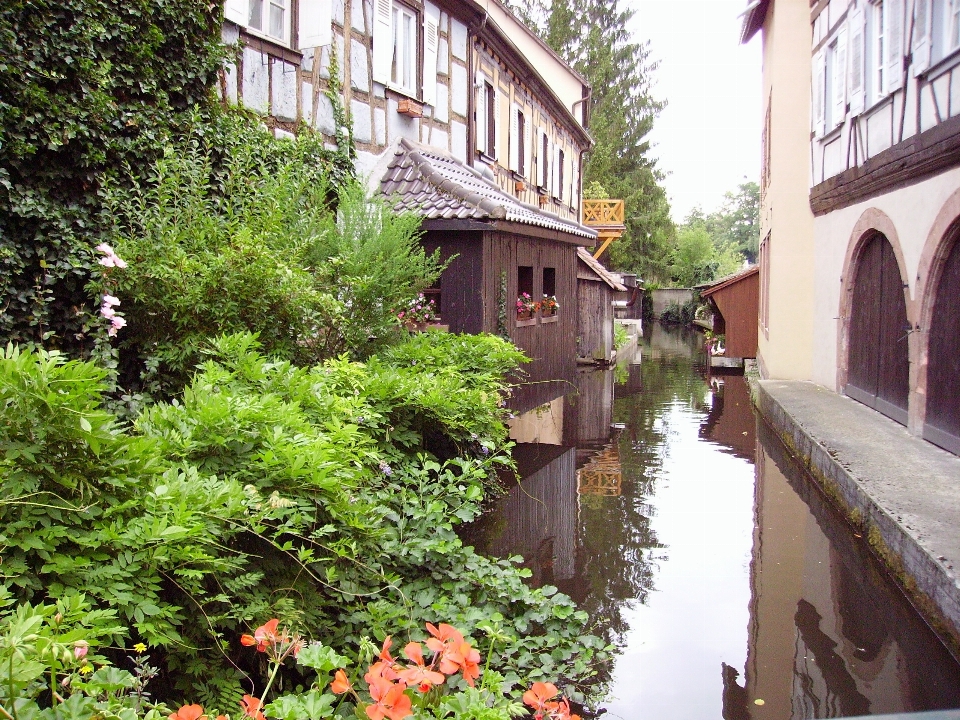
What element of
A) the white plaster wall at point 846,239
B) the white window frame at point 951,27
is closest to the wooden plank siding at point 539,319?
the white plaster wall at point 846,239

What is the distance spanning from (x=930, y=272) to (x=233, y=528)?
7218mm

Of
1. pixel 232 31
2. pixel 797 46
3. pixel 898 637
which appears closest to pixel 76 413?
pixel 898 637

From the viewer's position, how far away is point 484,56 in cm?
1377

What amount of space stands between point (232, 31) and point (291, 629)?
6390mm

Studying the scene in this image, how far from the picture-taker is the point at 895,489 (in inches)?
243

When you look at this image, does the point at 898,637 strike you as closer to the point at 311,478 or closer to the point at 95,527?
the point at 311,478

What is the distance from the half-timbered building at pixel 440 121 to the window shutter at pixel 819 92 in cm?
380

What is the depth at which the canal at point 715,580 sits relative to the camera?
403 cm

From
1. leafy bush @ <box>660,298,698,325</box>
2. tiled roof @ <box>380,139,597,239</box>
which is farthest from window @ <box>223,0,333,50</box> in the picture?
→ leafy bush @ <box>660,298,698,325</box>

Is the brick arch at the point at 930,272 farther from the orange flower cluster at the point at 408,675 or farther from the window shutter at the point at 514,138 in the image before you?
the window shutter at the point at 514,138

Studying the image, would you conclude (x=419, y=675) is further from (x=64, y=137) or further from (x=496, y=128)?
(x=496, y=128)

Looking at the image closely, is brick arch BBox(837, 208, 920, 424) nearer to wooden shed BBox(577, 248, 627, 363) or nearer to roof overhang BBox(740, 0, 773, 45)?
roof overhang BBox(740, 0, 773, 45)

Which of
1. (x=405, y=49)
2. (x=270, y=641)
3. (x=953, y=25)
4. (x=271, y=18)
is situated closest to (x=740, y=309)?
(x=405, y=49)

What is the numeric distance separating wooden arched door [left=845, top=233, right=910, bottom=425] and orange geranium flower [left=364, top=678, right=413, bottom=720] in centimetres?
818
